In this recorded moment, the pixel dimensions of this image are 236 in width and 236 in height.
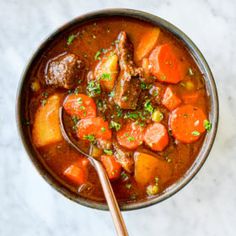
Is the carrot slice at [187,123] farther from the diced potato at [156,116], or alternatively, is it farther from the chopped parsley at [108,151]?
the chopped parsley at [108,151]

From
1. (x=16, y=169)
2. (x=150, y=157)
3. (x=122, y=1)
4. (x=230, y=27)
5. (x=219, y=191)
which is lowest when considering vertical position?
(x=219, y=191)

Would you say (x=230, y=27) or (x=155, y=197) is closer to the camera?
(x=155, y=197)

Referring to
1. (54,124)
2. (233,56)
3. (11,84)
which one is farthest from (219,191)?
(11,84)

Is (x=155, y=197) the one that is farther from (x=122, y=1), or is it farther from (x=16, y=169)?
(x=122, y=1)

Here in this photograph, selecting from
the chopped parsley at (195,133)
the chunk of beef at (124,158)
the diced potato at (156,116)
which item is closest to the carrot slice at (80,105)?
the chunk of beef at (124,158)

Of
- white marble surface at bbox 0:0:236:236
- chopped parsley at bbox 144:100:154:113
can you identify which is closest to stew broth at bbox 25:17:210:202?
chopped parsley at bbox 144:100:154:113

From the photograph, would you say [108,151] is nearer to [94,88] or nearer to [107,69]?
[94,88]
